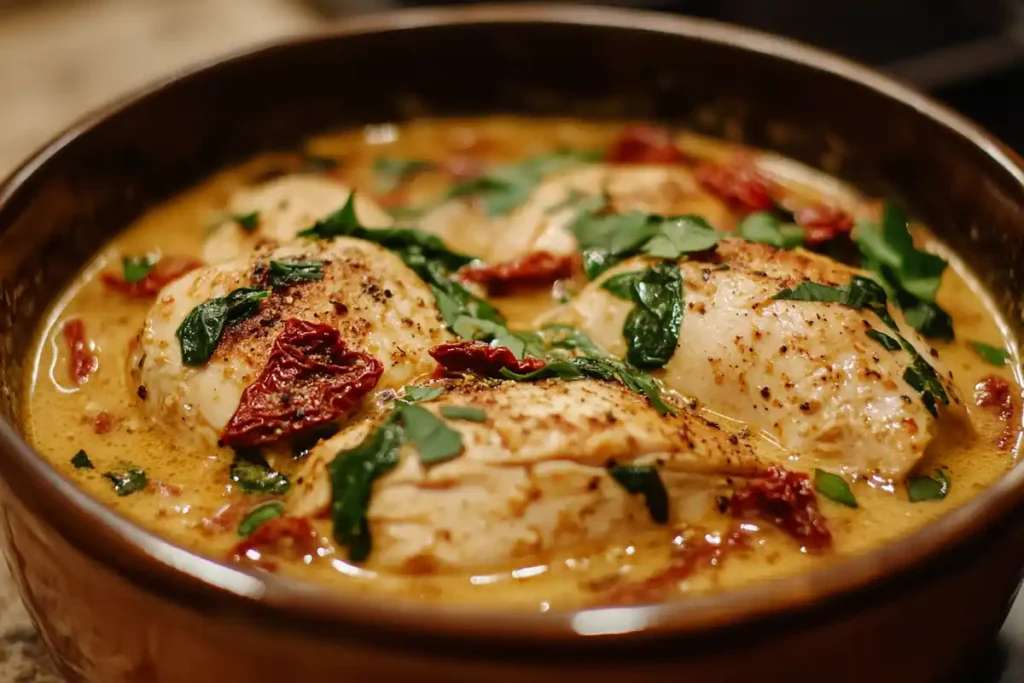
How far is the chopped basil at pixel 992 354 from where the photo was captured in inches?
93.0

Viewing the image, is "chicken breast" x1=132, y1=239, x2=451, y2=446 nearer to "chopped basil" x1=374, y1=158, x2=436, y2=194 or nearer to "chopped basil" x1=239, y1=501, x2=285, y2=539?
"chopped basil" x1=239, y1=501, x2=285, y2=539

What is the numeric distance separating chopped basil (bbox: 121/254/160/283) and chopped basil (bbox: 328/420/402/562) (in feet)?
3.45

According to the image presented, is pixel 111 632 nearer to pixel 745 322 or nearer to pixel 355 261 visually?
pixel 355 261

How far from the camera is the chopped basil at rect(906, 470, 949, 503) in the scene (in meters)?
1.93

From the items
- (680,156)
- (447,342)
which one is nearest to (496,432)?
(447,342)

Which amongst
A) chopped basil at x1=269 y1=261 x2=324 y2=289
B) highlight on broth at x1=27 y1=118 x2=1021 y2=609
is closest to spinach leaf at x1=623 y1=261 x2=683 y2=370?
highlight on broth at x1=27 y1=118 x2=1021 y2=609

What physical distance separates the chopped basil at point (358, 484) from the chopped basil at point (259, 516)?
6.0 inches

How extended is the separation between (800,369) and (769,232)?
62 cm

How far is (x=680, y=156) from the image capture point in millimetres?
3096

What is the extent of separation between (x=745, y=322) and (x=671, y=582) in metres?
0.58

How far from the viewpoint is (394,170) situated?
3.08 meters

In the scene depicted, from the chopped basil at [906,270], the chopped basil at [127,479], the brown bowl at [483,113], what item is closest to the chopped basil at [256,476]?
the chopped basil at [127,479]

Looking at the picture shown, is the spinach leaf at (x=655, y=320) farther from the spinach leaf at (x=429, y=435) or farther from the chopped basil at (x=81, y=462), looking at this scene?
the chopped basil at (x=81, y=462)

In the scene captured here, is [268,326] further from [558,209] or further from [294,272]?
[558,209]
